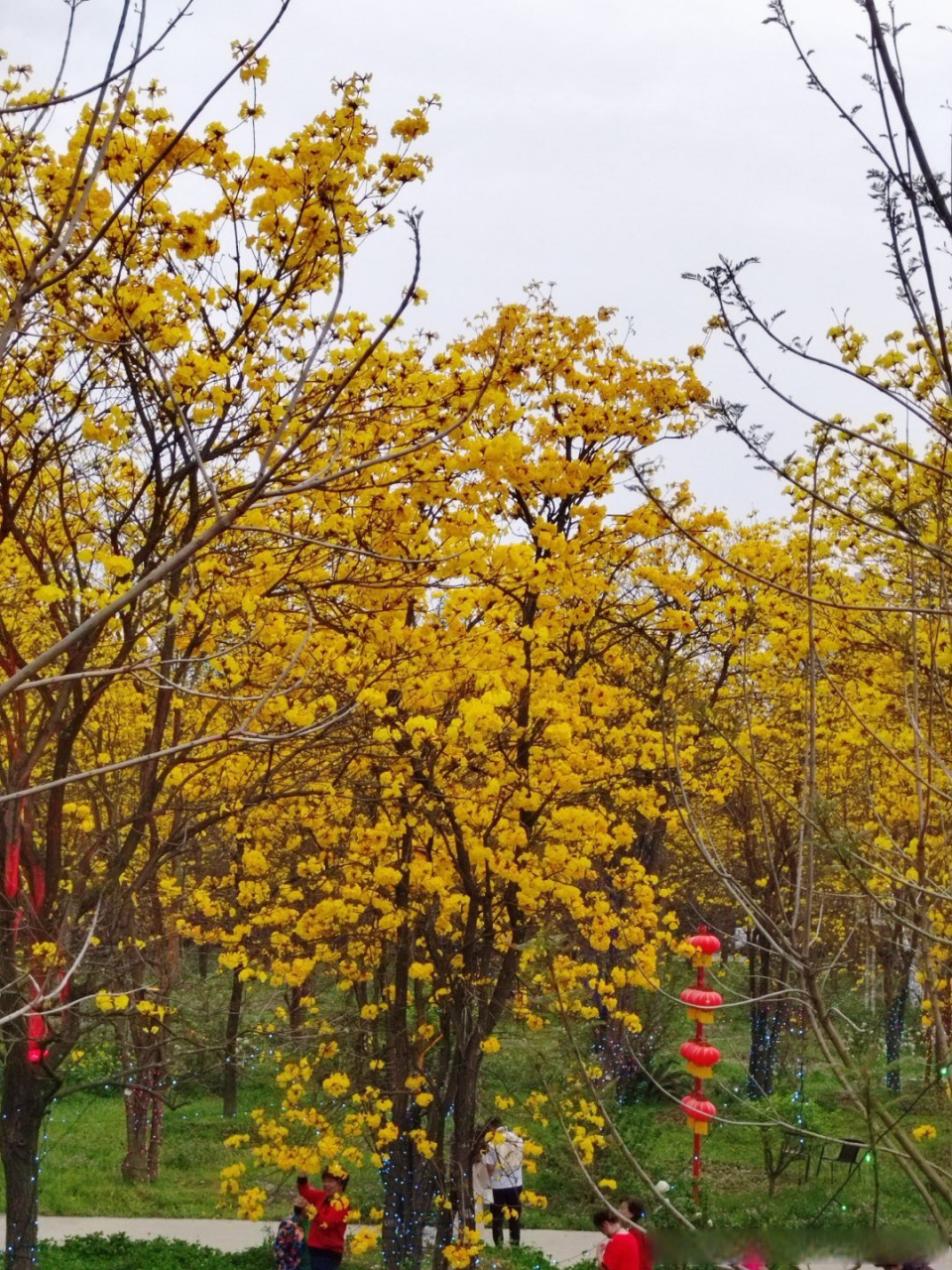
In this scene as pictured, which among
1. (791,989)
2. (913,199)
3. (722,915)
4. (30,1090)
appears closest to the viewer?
(913,199)

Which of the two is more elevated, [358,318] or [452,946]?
[358,318]

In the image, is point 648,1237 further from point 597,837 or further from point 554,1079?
point 597,837

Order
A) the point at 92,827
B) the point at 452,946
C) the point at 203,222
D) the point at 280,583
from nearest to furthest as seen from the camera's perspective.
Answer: the point at 203,222 → the point at 280,583 → the point at 92,827 → the point at 452,946

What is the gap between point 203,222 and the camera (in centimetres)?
529

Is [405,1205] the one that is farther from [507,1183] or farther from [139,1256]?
[139,1256]

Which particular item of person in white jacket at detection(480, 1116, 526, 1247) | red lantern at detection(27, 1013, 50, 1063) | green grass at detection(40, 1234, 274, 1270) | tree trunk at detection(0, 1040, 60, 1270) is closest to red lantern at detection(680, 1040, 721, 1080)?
person in white jacket at detection(480, 1116, 526, 1247)

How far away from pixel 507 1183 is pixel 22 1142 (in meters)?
5.83

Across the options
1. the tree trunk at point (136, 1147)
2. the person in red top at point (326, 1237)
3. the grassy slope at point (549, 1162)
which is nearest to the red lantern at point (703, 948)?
the grassy slope at point (549, 1162)

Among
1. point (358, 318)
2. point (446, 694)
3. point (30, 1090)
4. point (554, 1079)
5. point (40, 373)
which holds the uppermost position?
point (358, 318)

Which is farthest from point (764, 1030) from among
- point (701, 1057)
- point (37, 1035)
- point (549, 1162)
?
point (37, 1035)

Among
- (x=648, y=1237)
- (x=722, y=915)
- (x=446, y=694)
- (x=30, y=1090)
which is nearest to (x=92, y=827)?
(x=30, y=1090)

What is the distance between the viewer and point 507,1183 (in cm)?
1161

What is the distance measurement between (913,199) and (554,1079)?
179 cm

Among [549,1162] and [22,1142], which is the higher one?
[22,1142]
